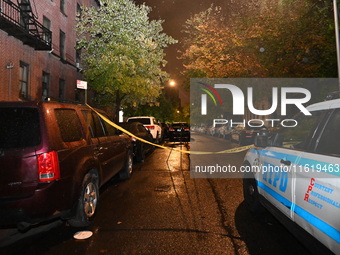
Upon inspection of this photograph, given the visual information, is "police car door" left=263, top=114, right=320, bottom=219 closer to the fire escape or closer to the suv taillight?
the suv taillight

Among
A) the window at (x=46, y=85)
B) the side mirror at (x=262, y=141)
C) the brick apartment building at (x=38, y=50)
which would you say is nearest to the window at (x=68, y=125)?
the side mirror at (x=262, y=141)

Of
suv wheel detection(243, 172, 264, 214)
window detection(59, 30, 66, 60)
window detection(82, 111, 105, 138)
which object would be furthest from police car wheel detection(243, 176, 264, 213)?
window detection(59, 30, 66, 60)

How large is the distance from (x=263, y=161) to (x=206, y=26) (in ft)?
48.9

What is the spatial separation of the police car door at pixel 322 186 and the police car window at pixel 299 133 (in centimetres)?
17

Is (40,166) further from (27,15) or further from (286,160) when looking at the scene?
(27,15)

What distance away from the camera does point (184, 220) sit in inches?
183

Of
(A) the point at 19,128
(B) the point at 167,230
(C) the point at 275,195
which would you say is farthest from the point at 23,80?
(C) the point at 275,195

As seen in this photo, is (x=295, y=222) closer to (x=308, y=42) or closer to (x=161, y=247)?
(x=161, y=247)

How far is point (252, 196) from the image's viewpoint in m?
4.95

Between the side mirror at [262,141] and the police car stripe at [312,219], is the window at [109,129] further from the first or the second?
the police car stripe at [312,219]

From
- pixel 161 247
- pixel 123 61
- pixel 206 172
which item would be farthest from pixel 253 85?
pixel 161 247

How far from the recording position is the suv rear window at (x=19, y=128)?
3600 millimetres

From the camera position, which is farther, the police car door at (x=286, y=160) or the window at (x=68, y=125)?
the window at (x=68, y=125)

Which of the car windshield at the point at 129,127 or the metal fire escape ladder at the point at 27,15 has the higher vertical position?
the metal fire escape ladder at the point at 27,15
